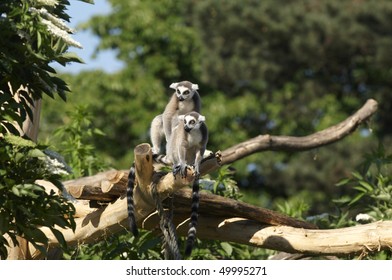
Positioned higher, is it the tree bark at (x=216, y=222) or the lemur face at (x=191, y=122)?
the lemur face at (x=191, y=122)

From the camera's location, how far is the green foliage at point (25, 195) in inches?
335

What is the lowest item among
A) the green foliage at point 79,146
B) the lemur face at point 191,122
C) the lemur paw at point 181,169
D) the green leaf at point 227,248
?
the lemur paw at point 181,169

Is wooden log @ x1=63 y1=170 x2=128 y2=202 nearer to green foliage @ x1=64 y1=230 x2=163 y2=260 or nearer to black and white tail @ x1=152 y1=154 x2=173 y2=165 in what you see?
black and white tail @ x1=152 y1=154 x2=173 y2=165

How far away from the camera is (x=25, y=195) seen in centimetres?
859

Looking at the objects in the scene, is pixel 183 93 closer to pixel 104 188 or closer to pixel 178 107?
pixel 178 107

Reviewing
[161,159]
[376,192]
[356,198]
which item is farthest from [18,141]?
[376,192]

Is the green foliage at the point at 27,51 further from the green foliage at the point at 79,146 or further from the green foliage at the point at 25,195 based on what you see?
the green foliage at the point at 79,146

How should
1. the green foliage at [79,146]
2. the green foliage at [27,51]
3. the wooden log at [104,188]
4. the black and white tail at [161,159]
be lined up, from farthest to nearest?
the green foliage at [79,146]
the black and white tail at [161,159]
the wooden log at [104,188]
the green foliage at [27,51]

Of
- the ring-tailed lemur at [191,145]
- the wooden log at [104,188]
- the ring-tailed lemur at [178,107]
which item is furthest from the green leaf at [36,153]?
the ring-tailed lemur at [178,107]

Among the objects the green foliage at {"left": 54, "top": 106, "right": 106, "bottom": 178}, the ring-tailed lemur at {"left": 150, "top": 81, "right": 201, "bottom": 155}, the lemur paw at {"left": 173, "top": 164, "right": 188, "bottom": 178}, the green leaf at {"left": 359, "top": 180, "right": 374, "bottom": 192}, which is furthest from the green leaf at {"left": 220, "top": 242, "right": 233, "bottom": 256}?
the lemur paw at {"left": 173, "top": 164, "right": 188, "bottom": 178}

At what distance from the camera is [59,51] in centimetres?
909

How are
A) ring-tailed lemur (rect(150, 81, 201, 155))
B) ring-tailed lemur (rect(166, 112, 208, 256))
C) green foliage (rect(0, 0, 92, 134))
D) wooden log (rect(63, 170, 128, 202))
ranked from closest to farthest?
1. green foliage (rect(0, 0, 92, 134))
2. ring-tailed lemur (rect(166, 112, 208, 256))
3. wooden log (rect(63, 170, 128, 202))
4. ring-tailed lemur (rect(150, 81, 201, 155))

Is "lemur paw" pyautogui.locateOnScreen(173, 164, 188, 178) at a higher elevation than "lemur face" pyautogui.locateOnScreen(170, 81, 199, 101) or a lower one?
lower

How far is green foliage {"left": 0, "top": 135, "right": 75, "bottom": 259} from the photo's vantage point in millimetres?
8516
